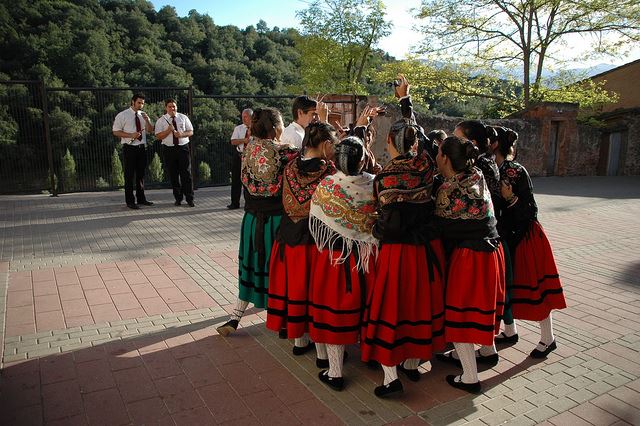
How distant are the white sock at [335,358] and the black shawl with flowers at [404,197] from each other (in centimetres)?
81

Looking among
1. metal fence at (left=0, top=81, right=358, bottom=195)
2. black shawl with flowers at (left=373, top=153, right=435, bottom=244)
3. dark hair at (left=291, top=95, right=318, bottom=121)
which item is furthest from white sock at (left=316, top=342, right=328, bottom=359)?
metal fence at (left=0, top=81, right=358, bottom=195)

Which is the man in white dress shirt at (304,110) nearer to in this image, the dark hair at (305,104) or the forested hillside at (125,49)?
the dark hair at (305,104)

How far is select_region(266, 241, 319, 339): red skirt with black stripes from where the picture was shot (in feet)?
10.9

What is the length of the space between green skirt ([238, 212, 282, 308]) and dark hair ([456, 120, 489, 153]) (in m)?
1.52

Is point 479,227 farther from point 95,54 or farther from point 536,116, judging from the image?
point 95,54

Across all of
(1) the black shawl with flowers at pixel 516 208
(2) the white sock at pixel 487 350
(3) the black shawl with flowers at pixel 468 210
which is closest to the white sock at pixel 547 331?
(2) the white sock at pixel 487 350

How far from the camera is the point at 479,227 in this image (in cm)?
306

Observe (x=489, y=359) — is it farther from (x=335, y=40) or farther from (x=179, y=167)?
(x=335, y=40)

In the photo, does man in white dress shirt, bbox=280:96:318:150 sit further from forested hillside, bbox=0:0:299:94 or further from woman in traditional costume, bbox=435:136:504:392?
forested hillside, bbox=0:0:299:94

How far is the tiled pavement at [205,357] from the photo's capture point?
9.70 ft

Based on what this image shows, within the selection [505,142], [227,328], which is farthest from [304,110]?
[227,328]

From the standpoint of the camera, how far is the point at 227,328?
396cm

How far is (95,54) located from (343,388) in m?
30.0

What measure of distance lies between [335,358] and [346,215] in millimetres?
976
